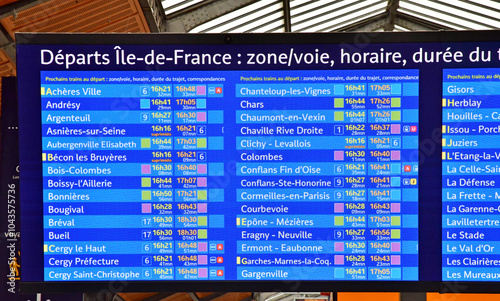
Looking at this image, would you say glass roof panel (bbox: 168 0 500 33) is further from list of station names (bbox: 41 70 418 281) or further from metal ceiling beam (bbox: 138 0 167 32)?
list of station names (bbox: 41 70 418 281)

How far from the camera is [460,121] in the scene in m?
4.43

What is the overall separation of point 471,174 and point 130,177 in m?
2.17

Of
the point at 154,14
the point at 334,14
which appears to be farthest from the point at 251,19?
the point at 154,14

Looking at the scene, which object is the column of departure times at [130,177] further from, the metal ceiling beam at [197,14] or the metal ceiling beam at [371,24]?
the metal ceiling beam at [371,24]

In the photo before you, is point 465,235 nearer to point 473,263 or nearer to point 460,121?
point 473,263

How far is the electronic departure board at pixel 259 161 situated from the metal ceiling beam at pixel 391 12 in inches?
619

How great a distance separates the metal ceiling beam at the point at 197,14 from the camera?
43.0 feet

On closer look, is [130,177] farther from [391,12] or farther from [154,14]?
[391,12]

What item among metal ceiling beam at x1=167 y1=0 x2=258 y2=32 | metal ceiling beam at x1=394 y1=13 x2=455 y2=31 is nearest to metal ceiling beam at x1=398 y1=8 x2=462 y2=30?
metal ceiling beam at x1=394 y1=13 x2=455 y2=31

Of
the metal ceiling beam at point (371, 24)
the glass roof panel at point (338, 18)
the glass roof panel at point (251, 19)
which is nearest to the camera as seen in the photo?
the glass roof panel at point (251, 19)

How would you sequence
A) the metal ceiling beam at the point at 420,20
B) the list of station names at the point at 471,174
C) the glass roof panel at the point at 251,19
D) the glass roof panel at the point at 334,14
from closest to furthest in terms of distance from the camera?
the list of station names at the point at 471,174 < the glass roof panel at the point at 251,19 < the glass roof panel at the point at 334,14 < the metal ceiling beam at the point at 420,20

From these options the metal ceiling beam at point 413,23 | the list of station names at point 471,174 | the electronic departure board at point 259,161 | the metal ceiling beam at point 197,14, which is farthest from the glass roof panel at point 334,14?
the list of station names at point 471,174

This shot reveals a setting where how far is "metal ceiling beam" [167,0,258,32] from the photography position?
43.0 feet

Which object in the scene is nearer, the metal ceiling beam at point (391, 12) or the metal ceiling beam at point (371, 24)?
the metal ceiling beam at point (391, 12)
